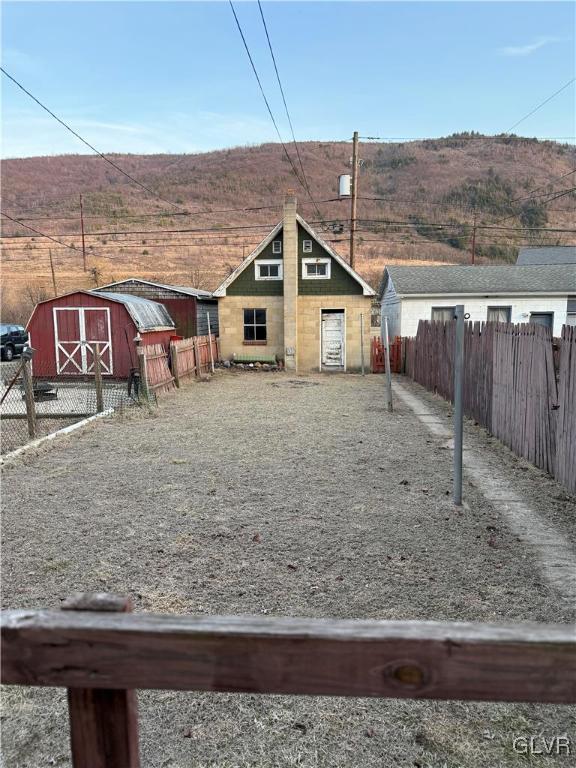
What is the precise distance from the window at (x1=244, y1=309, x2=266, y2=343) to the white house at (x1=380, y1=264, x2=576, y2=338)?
16.4ft

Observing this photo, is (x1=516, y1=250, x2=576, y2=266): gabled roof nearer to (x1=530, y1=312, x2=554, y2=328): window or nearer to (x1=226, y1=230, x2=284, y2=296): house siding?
(x1=530, y1=312, x2=554, y2=328): window

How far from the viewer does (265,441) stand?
8.46 meters

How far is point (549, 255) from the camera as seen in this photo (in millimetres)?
31203

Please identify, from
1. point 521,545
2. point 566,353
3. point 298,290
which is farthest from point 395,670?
point 298,290

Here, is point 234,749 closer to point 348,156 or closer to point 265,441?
point 265,441

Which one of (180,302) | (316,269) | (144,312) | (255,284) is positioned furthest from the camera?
(180,302)

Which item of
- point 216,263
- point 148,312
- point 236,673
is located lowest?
point 236,673

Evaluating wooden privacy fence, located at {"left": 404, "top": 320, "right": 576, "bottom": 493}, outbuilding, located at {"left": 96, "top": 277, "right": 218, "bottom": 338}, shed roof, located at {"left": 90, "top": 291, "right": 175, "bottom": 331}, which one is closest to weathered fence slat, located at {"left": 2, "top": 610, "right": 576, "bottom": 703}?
wooden privacy fence, located at {"left": 404, "top": 320, "right": 576, "bottom": 493}

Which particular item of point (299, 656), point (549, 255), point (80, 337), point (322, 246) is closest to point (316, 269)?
point (322, 246)

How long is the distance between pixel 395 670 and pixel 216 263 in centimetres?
5605

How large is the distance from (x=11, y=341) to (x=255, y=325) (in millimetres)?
11448

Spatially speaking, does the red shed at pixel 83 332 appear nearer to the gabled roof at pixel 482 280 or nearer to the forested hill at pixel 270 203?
the gabled roof at pixel 482 280

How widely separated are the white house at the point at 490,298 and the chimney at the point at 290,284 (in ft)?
13.0

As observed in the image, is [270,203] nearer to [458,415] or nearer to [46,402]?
[46,402]
